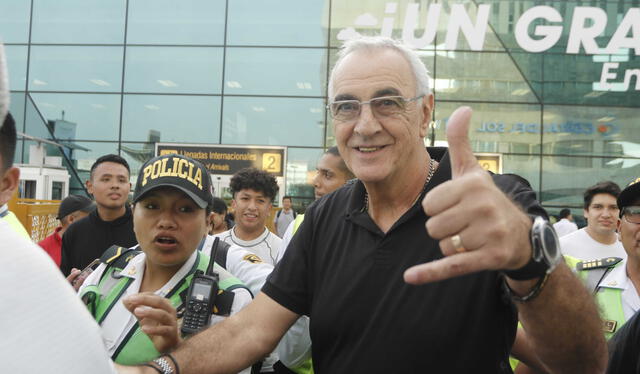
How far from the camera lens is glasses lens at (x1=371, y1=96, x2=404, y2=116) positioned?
177 centimetres

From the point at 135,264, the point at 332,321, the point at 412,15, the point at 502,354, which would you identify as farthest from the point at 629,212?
the point at 412,15

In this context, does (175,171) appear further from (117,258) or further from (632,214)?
(632,214)

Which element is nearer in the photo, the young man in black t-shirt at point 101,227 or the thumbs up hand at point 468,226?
the thumbs up hand at point 468,226

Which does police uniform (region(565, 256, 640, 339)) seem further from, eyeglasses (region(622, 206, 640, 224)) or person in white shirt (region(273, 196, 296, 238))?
person in white shirt (region(273, 196, 296, 238))

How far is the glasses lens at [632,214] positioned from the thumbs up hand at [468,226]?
7.72 ft

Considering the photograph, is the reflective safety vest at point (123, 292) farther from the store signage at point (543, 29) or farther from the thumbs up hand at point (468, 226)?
the store signage at point (543, 29)

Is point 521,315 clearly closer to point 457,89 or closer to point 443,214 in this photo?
point 443,214

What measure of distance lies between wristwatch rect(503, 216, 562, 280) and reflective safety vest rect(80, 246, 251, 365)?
1.22 metres

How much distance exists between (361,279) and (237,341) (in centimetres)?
49

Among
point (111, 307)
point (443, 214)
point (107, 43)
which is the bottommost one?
point (111, 307)

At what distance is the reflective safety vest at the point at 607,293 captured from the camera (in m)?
2.82

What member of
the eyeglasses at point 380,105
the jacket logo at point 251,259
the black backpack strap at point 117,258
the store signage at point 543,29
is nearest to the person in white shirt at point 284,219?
the store signage at point 543,29

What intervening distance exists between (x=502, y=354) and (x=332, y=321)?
1.67ft

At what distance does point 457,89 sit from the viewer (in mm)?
15789
